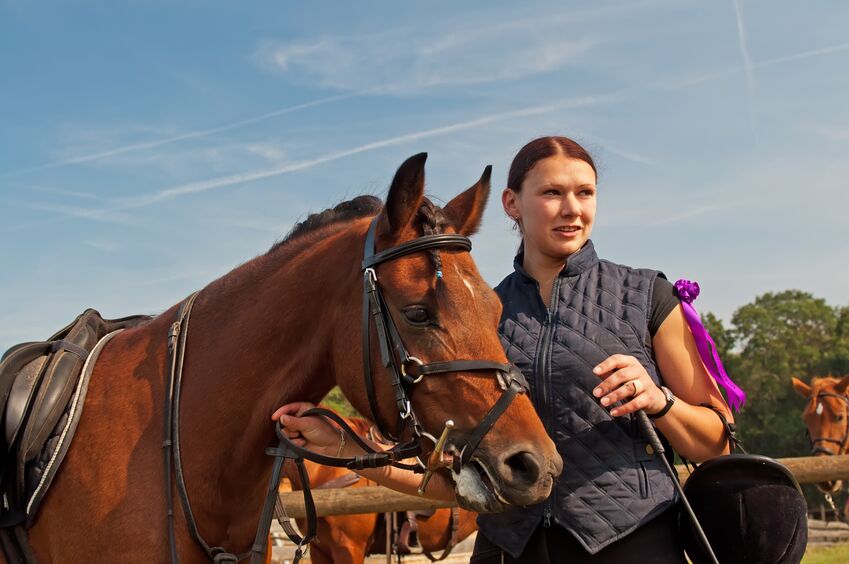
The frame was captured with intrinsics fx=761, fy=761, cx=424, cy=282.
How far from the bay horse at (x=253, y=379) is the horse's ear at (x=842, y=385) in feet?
38.0

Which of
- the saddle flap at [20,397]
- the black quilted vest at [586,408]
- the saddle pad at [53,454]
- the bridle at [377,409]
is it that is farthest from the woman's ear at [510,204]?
the saddle flap at [20,397]

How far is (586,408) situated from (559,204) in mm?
740

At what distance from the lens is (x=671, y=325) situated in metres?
2.64

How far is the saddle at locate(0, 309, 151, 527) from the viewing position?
270 cm

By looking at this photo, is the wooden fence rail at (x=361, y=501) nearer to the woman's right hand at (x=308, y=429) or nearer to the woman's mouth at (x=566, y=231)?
the woman's right hand at (x=308, y=429)

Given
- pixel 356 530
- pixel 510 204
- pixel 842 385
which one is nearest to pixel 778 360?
pixel 842 385

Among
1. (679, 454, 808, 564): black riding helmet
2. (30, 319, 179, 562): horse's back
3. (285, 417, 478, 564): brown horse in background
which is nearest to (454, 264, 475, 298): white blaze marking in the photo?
(679, 454, 808, 564): black riding helmet

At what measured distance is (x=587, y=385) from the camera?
101 inches

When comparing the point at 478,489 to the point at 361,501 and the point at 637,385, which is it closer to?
the point at 637,385

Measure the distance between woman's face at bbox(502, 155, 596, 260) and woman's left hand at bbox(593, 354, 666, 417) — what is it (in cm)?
57

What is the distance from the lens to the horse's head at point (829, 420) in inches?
469

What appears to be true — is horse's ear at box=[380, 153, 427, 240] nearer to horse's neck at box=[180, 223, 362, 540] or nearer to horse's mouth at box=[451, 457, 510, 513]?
horse's neck at box=[180, 223, 362, 540]

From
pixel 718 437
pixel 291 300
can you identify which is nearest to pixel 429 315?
pixel 291 300

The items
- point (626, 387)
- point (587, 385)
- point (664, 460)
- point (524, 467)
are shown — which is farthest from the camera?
point (587, 385)
